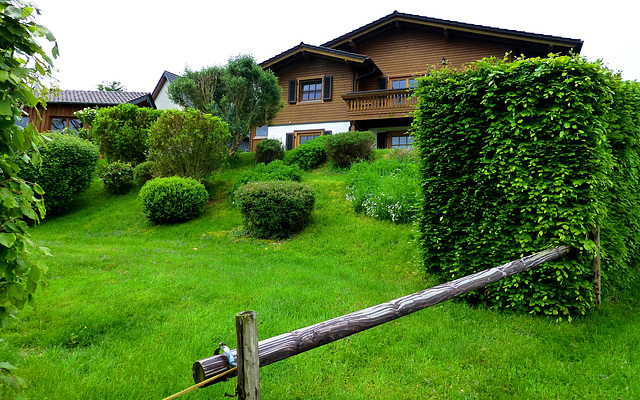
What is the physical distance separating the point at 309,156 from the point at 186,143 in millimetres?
4929

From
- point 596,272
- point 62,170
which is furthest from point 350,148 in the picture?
point 62,170

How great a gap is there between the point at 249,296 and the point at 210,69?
13132 mm

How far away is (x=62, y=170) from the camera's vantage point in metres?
11.7

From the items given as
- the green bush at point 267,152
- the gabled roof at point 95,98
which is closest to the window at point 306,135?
the green bush at point 267,152

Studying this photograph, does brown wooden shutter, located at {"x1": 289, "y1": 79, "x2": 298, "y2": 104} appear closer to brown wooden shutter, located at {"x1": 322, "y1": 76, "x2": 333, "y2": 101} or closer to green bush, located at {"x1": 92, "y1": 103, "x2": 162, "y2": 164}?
brown wooden shutter, located at {"x1": 322, "y1": 76, "x2": 333, "y2": 101}

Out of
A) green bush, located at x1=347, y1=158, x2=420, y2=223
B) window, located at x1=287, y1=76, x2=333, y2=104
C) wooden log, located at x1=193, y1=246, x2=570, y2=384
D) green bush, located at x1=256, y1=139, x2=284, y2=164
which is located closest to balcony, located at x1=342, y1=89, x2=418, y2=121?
window, located at x1=287, y1=76, x2=333, y2=104

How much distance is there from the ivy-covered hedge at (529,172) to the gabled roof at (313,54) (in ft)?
43.8

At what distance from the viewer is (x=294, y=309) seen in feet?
14.3

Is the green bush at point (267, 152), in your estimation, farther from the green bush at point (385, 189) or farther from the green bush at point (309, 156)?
the green bush at point (385, 189)

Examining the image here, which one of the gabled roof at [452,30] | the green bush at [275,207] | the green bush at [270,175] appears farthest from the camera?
the gabled roof at [452,30]

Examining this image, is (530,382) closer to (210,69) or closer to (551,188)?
(551,188)

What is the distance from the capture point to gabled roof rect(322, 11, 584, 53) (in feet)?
49.2

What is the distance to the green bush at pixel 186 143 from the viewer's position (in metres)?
11.5

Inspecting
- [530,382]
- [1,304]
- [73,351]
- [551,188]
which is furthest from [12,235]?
[551,188]
